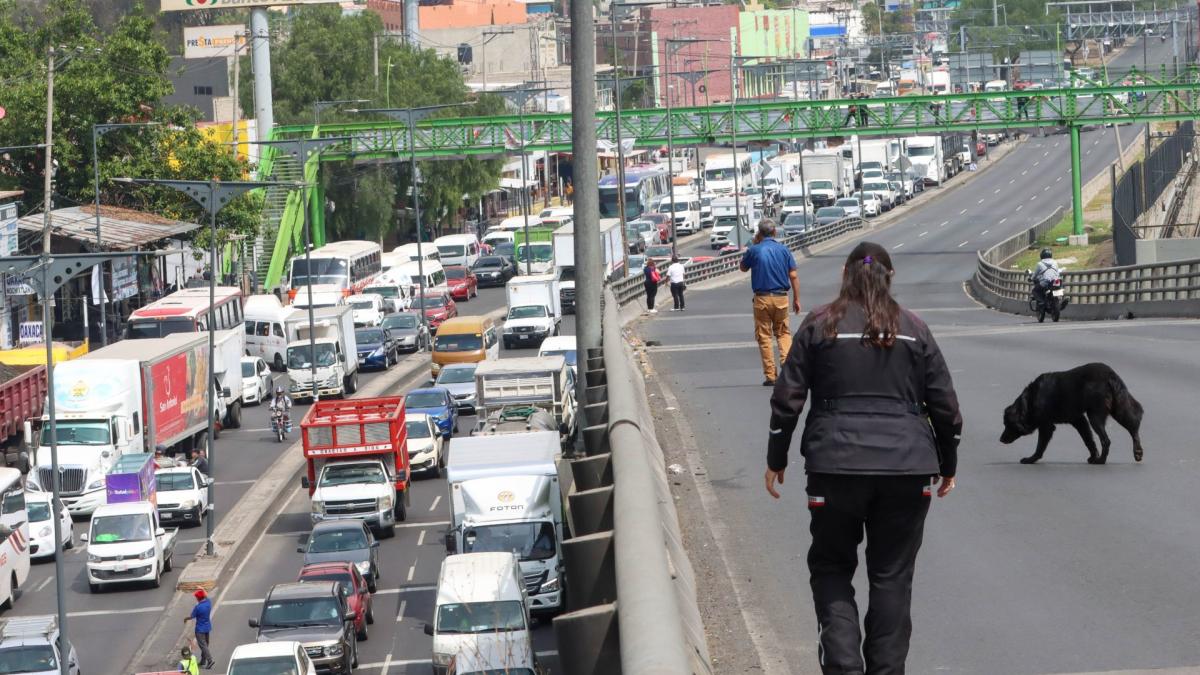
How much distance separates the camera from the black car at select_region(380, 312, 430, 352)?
2773 inches

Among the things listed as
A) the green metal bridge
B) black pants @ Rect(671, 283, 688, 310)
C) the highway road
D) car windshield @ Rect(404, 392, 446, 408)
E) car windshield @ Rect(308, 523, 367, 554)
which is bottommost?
car windshield @ Rect(308, 523, 367, 554)

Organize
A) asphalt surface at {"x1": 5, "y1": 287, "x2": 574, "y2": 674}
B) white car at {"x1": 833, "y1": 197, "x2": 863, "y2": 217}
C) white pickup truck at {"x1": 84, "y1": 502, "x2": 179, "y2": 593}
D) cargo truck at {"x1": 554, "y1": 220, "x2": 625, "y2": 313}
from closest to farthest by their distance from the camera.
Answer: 1. asphalt surface at {"x1": 5, "y1": 287, "x2": 574, "y2": 674}
2. white pickup truck at {"x1": 84, "y1": 502, "x2": 179, "y2": 593}
3. cargo truck at {"x1": 554, "y1": 220, "x2": 625, "y2": 313}
4. white car at {"x1": 833, "y1": 197, "x2": 863, "y2": 217}

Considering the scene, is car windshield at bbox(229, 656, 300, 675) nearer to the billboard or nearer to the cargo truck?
the cargo truck

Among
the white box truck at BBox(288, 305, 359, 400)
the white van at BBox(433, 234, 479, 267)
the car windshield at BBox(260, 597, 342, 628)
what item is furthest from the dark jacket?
the white van at BBox(433, 234, 479, 267)

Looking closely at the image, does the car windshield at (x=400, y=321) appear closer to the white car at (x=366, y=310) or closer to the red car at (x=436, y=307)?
the white car at (x=366, y=310)

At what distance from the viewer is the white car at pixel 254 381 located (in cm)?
6125

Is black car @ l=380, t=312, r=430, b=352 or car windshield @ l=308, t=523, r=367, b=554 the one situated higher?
black car @ l=380, t=312, r=430, b=352

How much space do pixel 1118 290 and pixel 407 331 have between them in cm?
3449

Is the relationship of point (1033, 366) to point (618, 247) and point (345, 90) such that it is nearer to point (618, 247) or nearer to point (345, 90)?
point (618, 247)

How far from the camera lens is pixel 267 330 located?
69125 millimetres

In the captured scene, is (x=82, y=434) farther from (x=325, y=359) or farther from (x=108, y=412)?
(x=325, y=359)

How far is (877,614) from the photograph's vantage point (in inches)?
248

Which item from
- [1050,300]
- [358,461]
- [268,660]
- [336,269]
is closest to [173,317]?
[336,269]

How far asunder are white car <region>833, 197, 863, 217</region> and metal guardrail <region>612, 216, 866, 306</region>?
1061mm
